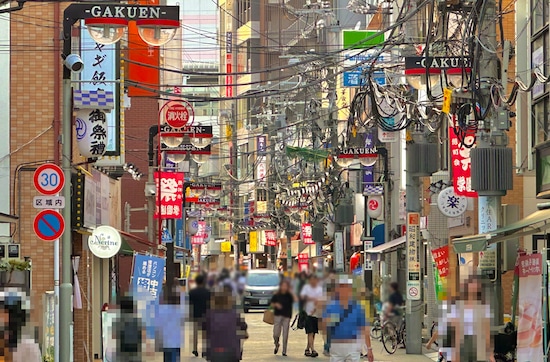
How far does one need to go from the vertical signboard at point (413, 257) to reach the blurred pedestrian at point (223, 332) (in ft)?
34.5

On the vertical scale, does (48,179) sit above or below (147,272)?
above

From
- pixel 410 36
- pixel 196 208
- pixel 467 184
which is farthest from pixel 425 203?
pixel 196 208

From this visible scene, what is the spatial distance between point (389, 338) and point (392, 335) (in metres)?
0.21

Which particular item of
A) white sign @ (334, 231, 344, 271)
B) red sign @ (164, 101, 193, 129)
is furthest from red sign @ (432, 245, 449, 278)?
white sign @ (334, 231, 344, 271)

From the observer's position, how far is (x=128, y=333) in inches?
635

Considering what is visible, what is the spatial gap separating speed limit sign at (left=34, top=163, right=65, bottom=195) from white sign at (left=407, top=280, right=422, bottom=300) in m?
12.8

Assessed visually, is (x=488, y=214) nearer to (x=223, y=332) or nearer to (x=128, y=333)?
(x=223, y=332)

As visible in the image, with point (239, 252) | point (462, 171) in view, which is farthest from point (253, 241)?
point (462, 171)

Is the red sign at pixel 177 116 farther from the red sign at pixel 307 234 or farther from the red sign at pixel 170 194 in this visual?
the red sign at pixel 307 234

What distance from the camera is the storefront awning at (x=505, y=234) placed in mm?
17000

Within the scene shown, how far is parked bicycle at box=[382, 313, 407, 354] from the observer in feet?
92.7

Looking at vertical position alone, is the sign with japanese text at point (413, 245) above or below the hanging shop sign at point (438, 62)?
below

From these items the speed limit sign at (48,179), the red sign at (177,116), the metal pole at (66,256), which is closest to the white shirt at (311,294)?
the speed limit sign at (48,179)

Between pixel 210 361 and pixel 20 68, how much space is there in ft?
26.4
